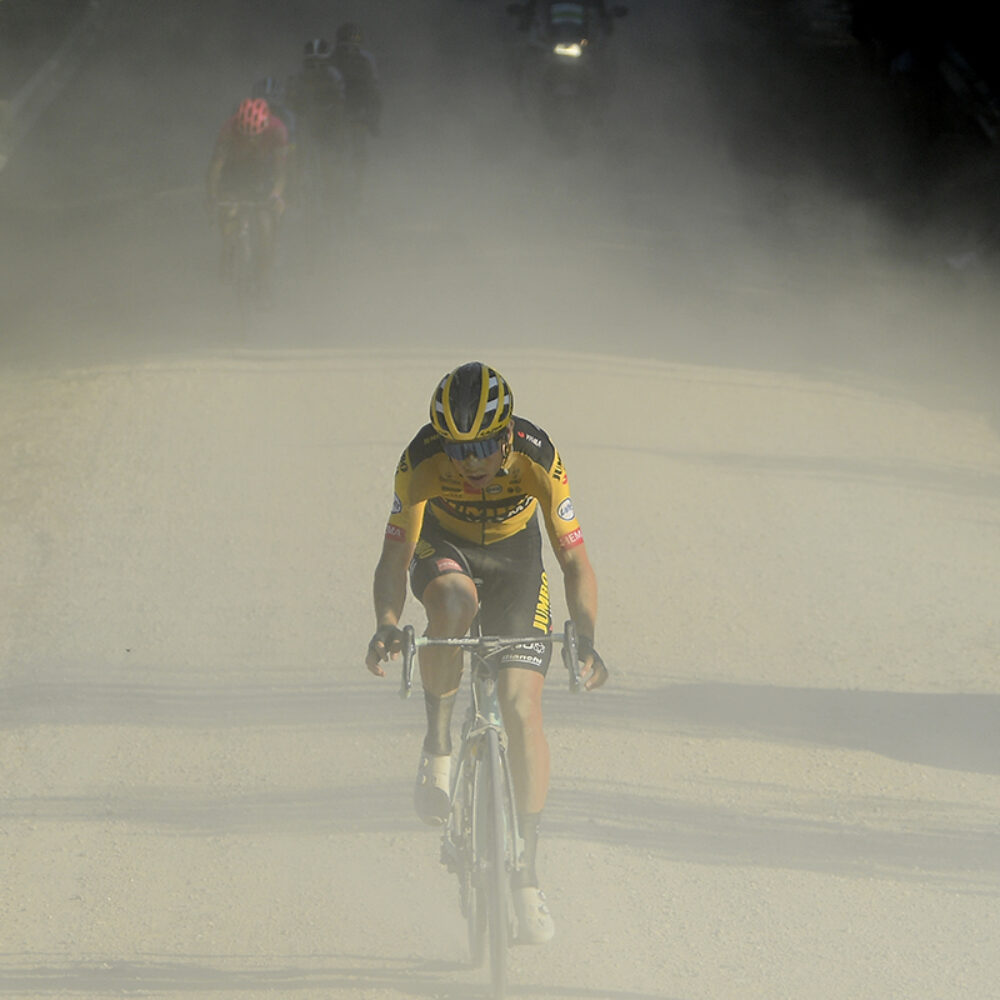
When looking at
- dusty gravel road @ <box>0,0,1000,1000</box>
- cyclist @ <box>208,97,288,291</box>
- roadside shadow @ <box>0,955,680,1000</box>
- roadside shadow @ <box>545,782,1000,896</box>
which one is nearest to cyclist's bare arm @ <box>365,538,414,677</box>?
roadside shadow @ <box>0,955,680,1000</box>

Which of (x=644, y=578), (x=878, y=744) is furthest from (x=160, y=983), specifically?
(x=644, y=578)

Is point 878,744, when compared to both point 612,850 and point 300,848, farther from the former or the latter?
point 300,848

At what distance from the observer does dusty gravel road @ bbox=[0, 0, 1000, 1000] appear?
18.9 feet

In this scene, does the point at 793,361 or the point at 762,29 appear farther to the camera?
the point at 762,29

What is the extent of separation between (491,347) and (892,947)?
861cm

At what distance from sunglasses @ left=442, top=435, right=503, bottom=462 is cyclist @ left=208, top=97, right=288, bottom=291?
8.44 meters

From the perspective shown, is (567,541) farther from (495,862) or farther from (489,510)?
(495,862)

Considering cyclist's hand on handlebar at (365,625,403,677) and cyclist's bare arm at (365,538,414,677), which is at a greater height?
cyclist's bare arm at (365,538,414,677)

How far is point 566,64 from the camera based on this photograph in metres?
21.5

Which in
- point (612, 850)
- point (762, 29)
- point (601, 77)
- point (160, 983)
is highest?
point (762, 29)

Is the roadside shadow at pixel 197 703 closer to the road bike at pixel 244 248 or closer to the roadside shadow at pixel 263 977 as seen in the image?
the roadside shadow at pixel 263 977

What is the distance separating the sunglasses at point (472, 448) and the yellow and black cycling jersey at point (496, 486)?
0.17m

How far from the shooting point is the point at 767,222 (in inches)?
734

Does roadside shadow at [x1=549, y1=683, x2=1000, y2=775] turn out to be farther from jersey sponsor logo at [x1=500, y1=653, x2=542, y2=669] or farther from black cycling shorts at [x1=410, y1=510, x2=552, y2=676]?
jersey sponsor logo at [x1=500, y1=653, x2=542, y2=669]
